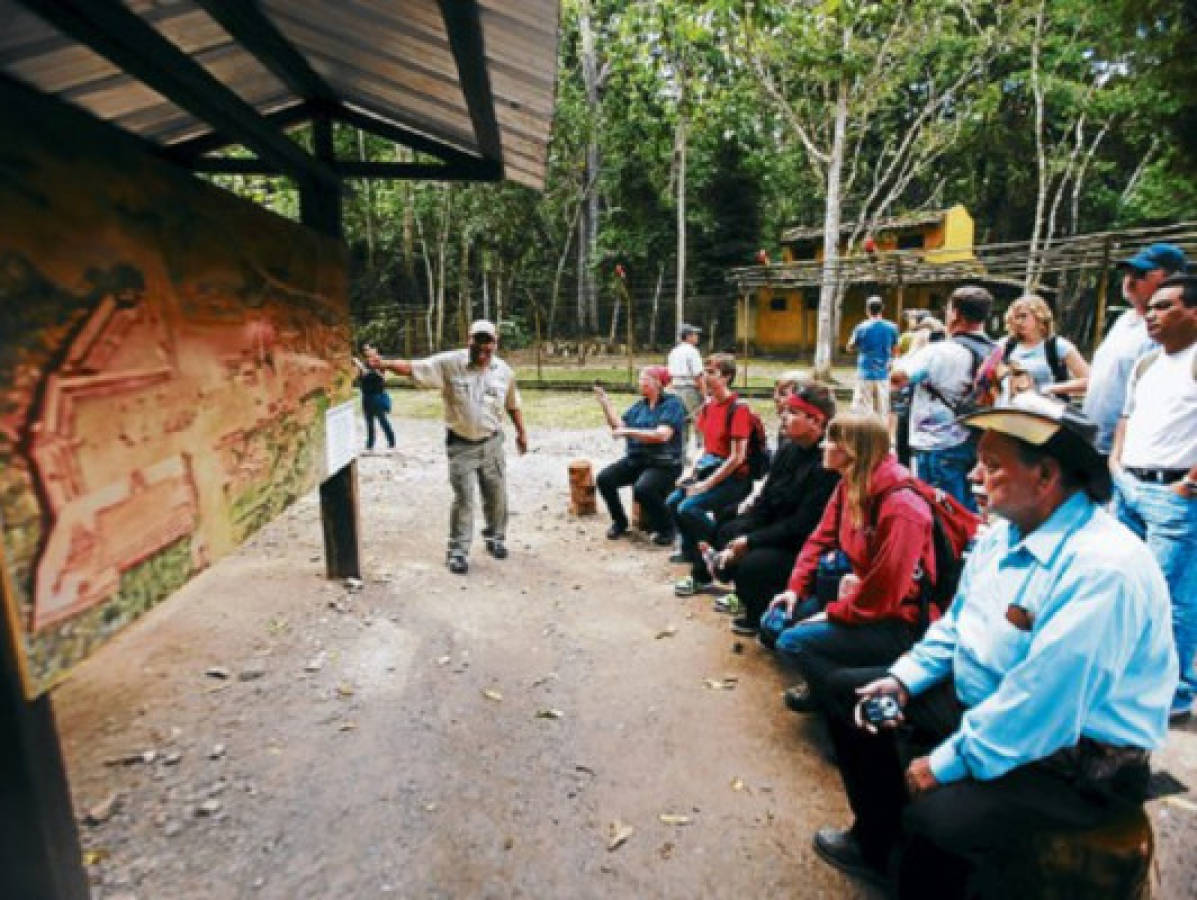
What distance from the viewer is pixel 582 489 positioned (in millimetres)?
7090

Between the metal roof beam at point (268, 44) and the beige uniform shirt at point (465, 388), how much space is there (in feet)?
6.49

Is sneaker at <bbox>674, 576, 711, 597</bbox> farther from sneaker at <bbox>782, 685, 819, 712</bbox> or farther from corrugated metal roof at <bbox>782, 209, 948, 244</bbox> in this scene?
corrugated metal roof at <bbox>782, 209, 948, 244</bbox>

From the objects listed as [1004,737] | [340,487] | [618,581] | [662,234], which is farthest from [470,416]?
[662,234]

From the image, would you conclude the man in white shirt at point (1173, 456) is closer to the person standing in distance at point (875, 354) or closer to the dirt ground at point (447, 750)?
the dirt ground at point (447, 750)

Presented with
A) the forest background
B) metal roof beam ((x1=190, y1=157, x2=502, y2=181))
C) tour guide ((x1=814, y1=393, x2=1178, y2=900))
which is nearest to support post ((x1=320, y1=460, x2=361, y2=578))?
metal roof beam ((x1=190, y1=157, x2=502, y2=181))

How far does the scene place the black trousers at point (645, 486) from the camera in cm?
612

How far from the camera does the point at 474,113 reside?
11.2ft

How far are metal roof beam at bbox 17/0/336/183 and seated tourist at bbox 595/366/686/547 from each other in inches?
143

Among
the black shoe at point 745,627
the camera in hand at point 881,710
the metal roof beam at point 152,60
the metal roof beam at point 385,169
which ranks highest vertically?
the metal roof beam at point 385,169

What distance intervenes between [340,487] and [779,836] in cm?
381

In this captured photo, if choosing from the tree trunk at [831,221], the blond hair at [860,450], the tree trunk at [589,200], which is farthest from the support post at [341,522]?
the tree trunk at [589,200]

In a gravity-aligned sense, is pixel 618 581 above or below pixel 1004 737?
below

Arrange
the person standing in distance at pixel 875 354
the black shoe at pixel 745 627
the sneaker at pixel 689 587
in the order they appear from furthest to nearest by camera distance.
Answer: the person standing in distance at pixel 875 354, the sneaker at pixel 689 587, the black shoe at pixel 745 627

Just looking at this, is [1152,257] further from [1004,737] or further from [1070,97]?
[1070,97]
